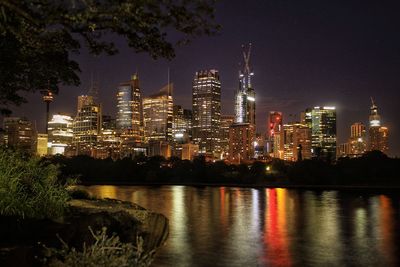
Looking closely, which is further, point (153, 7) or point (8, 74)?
point (8, 74)

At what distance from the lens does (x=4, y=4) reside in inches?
218

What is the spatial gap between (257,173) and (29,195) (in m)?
56.7

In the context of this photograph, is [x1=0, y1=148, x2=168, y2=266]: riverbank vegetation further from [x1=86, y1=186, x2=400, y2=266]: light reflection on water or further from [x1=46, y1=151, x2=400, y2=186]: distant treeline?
[x1=46, y1=151, x2=400, y2=186]: distant treeline

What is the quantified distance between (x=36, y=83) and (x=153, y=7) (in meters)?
6.47

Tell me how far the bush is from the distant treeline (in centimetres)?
3751

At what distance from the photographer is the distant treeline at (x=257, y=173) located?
55.9 m

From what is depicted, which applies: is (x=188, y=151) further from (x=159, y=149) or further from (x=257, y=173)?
(x=257, y=173)


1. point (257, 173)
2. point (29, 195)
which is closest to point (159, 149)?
point (257, 173)

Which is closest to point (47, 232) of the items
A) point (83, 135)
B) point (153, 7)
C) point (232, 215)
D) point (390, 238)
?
point (153, 7)

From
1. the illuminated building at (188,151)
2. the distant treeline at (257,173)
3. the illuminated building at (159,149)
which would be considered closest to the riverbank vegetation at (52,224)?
the distant treeline at (257,173)

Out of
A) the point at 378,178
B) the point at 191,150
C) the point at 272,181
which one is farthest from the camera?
the point at 191,150

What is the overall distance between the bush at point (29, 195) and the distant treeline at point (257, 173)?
123 ft

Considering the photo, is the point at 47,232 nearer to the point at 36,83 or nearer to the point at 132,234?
the point at 132,234

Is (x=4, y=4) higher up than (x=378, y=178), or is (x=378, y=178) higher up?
(x=4, y=4)
